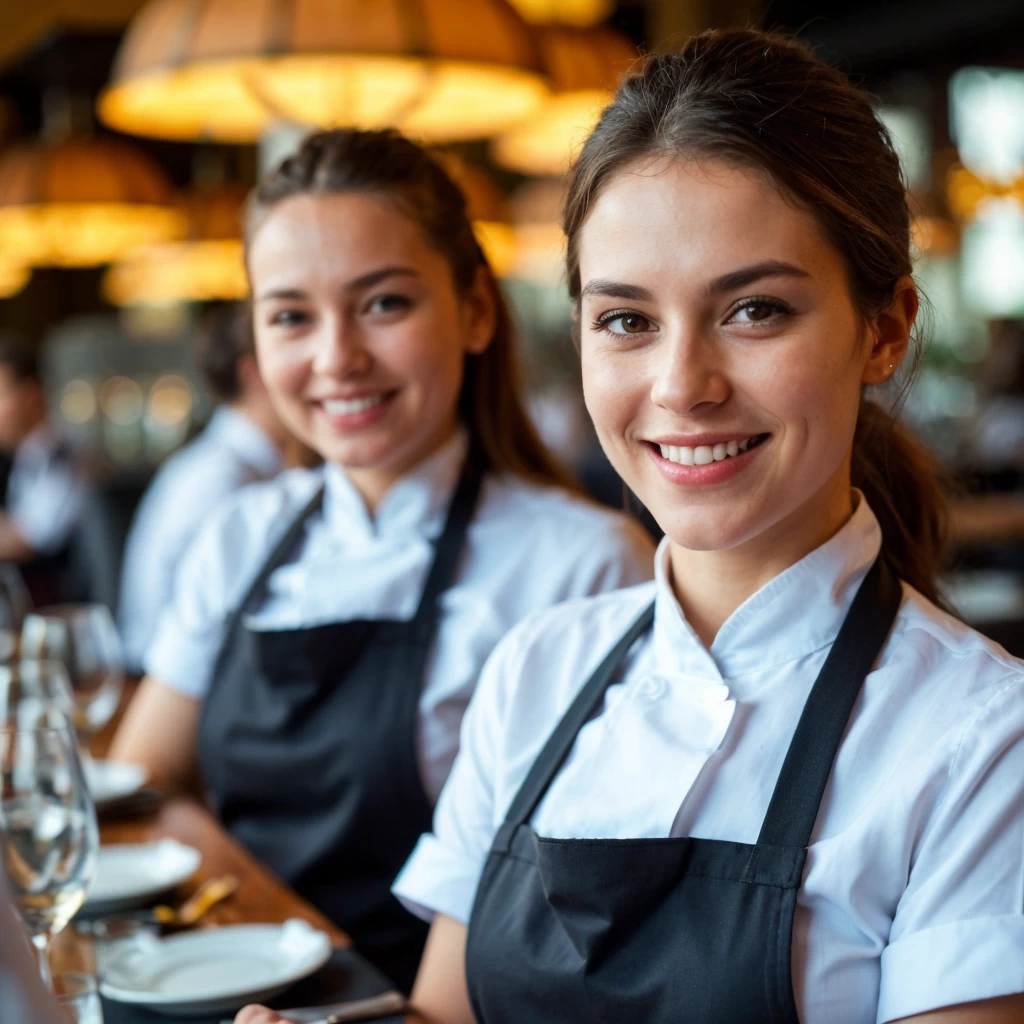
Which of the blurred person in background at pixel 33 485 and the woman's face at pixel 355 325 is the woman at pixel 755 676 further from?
the blurred person in background at pixel 33 485

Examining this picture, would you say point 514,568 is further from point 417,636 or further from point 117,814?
point 117,814

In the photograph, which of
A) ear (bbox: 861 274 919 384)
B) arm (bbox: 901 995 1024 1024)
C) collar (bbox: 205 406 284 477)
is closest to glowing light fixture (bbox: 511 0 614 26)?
collar (bbox: 205 406 284 477)

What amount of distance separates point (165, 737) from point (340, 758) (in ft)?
1.61

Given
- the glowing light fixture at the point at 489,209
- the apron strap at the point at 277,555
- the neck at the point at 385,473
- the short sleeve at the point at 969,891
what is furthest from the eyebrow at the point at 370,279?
the glowing light fixture at the point at 489,209

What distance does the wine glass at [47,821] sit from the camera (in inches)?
46.1

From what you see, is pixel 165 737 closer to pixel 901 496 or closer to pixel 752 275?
pixel 901 496

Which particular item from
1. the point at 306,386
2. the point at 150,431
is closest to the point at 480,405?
the point at 306,386

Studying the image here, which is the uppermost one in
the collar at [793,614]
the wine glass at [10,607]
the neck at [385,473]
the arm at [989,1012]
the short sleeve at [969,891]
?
the neck at [385,473]

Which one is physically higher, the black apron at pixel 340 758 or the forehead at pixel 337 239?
the forehead at pixel 337 239

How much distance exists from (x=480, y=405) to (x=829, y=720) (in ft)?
3.50

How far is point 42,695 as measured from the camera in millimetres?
1760

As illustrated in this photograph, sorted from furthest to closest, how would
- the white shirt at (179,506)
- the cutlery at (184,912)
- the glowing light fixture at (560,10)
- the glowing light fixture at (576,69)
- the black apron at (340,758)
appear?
the white shirt at (179,506)
the glowing light fixture at (560,10)
the glowing light fixture at (576,69)
the black apron at (340,758)
the cutlery at (184,912)

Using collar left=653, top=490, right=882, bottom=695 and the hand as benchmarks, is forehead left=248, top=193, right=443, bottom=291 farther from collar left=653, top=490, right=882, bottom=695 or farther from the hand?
the hand

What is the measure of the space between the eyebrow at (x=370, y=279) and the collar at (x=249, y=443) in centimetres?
201
